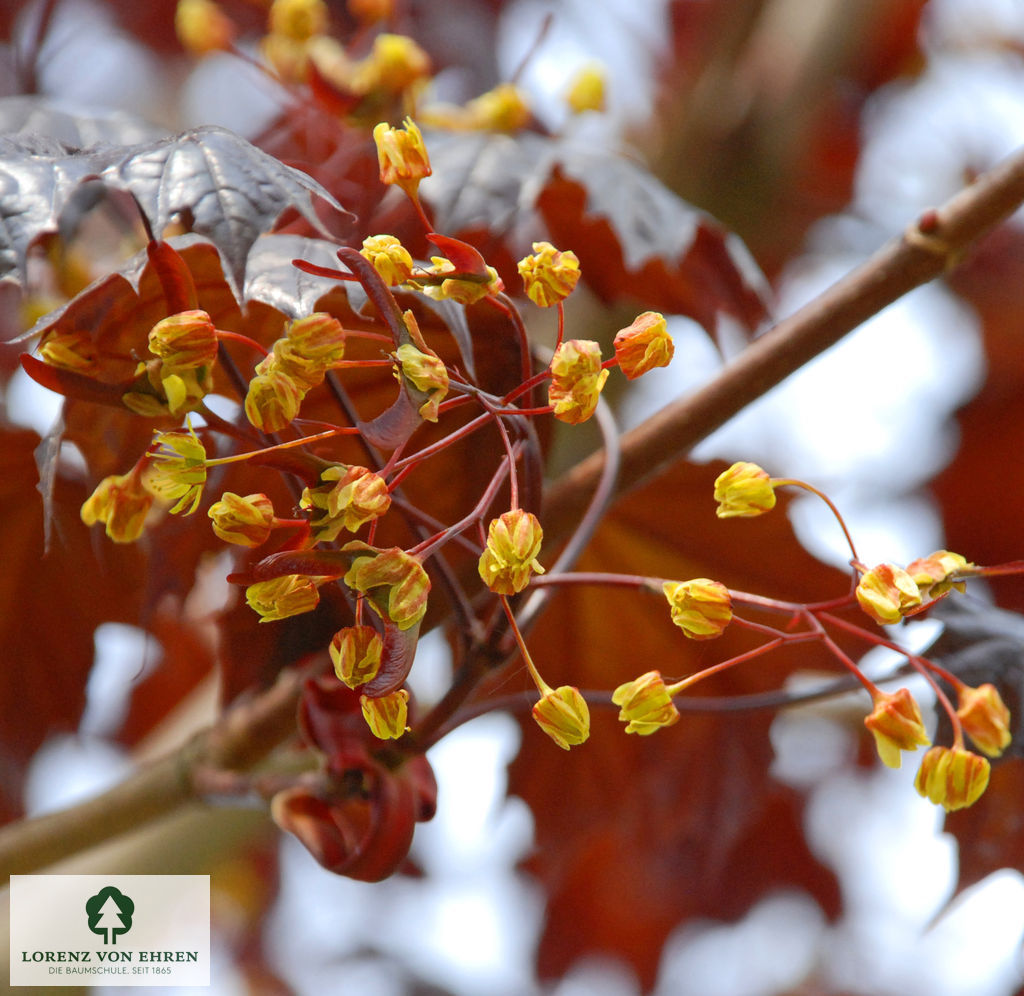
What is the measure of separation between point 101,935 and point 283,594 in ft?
1.07

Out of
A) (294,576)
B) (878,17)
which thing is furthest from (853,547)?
(878,17)

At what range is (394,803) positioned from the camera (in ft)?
1.58

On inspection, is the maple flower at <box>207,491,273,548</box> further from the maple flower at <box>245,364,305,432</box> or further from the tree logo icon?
the tree logo icon

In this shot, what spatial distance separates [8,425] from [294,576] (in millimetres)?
358

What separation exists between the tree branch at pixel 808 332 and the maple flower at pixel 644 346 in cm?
20

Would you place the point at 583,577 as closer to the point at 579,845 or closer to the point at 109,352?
the point at 109,352

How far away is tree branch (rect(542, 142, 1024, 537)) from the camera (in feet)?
1.80

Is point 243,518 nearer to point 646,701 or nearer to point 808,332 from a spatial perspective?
point 646,701

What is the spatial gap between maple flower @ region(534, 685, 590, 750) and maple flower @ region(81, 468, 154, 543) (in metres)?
0.19

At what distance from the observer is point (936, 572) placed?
0.41 meters

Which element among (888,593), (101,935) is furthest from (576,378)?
(101,935)

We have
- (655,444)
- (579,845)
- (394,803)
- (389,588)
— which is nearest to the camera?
(389,588)

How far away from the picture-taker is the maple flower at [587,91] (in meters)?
0.81

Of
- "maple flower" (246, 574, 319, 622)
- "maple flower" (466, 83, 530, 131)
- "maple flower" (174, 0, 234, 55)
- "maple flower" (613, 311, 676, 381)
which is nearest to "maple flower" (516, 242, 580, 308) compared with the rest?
"maple flower" (613, 311, 676, 381)
